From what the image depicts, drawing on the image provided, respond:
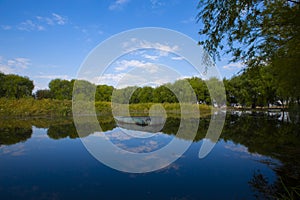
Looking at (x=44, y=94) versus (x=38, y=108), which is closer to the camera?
(x=38, y=108)

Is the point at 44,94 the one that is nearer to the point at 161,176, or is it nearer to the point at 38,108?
the point at 38,108

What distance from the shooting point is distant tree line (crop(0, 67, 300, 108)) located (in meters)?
36.9

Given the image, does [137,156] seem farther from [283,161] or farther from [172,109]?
[172,109]

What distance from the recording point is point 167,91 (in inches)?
1941

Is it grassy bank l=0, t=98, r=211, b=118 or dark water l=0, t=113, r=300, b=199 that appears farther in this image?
grassy bank l=0, t=98, r=211, b=118

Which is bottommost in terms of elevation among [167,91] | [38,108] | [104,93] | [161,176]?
[161,176]

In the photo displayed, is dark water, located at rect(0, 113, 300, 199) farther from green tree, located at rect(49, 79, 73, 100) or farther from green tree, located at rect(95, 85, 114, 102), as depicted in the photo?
green tree, located at rect(49, 79, 73, 100)

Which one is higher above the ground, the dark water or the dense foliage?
the dense foliage

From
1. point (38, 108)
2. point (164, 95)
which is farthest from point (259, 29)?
point (164, 95)

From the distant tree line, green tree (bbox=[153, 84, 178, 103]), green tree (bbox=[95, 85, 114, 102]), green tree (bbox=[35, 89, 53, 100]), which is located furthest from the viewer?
green tree (bbox=[95, 85, 114, 102])

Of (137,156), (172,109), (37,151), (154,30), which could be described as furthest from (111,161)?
(172,109)

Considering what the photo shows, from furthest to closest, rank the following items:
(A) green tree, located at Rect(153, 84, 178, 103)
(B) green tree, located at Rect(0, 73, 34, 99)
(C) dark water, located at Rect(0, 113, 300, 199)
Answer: (A) green tree, located at Rect(153, 84, 178, 103) → (B) green tree, located at Rect(0, 73, 34, 99) → (C) dark water, located at Rect(0, 113, 300, 199)

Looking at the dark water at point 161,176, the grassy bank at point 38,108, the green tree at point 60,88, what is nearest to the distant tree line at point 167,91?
the green tree at point 60,88

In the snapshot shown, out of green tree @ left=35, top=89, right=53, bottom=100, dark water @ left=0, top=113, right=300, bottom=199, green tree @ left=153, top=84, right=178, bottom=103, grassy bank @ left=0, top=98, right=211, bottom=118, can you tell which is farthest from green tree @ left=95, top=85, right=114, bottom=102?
dark water @ left=0, top=113, right=300, bottom=199
